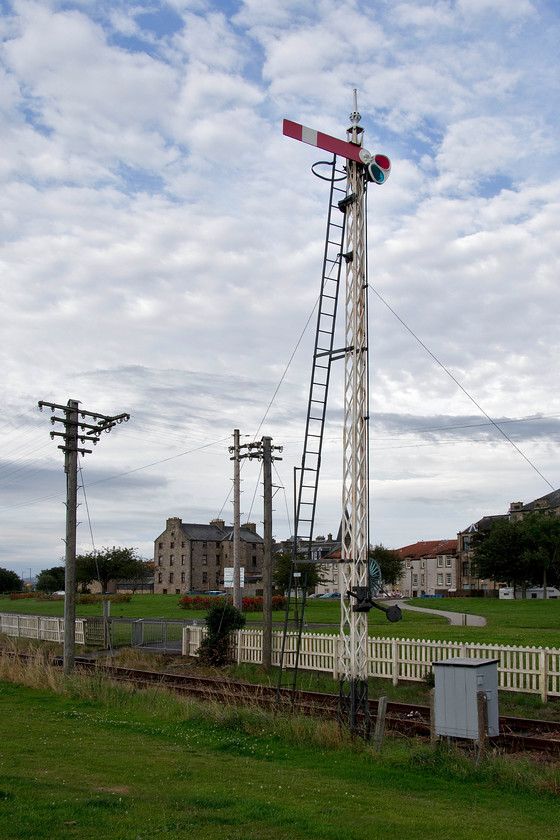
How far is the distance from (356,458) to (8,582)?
103243 millimetres

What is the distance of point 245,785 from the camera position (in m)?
8.31

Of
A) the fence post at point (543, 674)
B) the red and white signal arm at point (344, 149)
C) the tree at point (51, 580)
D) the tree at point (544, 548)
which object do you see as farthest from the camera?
the tree at point (51, 580)

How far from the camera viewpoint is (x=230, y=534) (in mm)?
103375

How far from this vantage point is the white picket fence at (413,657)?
16234mm

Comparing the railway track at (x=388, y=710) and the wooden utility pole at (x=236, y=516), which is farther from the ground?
the wooden utility pole at (x=236, y=516)

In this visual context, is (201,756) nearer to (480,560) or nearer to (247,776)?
(247,776)

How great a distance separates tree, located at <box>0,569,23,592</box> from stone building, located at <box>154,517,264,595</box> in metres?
19.5

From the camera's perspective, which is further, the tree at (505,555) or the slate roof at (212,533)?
the slate roof at (212,533)

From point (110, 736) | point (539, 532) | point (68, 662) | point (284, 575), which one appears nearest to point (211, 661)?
point (68, 662)

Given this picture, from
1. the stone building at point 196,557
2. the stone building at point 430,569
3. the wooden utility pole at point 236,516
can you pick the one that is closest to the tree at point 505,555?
the stone building at point 430,569

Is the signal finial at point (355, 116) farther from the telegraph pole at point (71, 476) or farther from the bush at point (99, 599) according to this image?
the bush at point (99, 599)

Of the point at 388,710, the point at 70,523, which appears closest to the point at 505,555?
the point at 70,523

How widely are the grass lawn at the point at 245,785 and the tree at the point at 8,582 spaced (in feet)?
325

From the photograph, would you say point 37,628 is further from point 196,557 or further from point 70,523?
point 196,557
